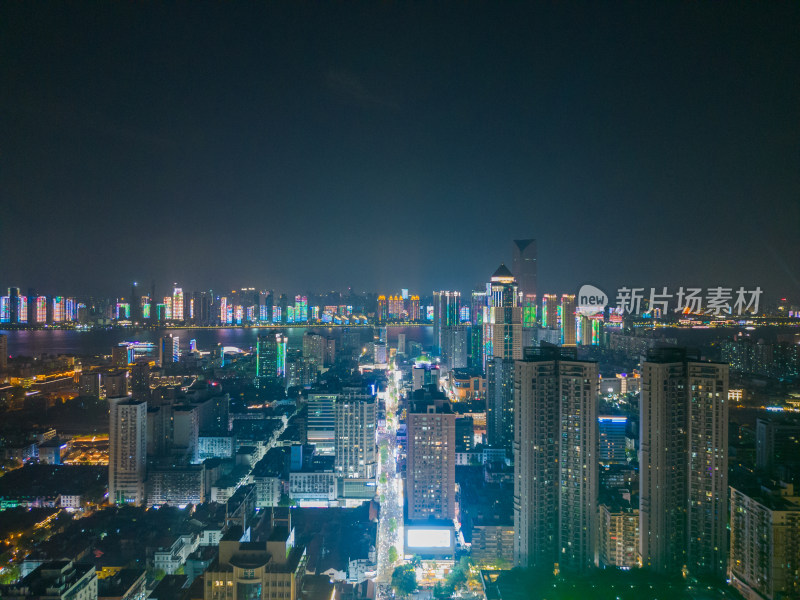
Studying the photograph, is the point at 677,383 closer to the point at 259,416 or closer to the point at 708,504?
the point at 708,504

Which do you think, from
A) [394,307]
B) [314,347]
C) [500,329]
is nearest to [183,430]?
[500,329]

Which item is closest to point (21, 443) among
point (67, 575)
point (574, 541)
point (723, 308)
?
point (67, 575)

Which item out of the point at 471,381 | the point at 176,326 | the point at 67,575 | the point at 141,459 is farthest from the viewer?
the point at 176,326

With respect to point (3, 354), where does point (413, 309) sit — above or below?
above

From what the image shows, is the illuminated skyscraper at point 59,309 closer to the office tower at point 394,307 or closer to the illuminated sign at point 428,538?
the illuminated sign at point 428,538

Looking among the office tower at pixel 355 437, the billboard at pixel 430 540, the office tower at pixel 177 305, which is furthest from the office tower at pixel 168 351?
the billboard at pixel 430 540

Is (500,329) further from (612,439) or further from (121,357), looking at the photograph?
(121,357)
